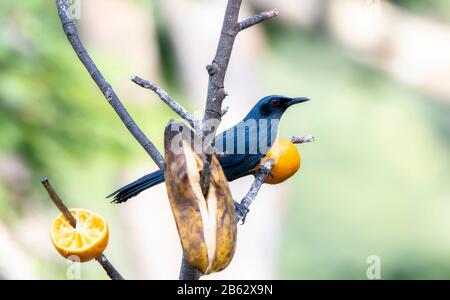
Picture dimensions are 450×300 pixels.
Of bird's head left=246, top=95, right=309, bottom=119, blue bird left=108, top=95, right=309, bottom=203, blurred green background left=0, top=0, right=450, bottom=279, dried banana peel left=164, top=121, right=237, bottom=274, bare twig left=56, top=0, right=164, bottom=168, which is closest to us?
dried banana peel left=164, top=121, right=237, bottom=274

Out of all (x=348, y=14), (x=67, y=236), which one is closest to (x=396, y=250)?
(x=348, y=14)

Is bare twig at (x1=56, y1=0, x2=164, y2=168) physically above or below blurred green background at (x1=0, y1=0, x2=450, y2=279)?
above

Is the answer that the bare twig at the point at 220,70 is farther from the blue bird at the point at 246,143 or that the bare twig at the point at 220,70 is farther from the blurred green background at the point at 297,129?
the blue bird at the point at 246,143

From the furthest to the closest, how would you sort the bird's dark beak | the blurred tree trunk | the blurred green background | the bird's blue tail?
1. the blurred tree trunk
2. the blurred green background
3. the bird's dark beak
4. the bird's blue tail

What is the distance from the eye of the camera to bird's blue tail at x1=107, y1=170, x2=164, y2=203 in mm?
2318

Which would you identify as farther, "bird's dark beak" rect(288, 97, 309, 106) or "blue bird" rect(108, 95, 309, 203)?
"bird's dark beak" rect(288, 97, 309, 106)

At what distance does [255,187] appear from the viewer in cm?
189

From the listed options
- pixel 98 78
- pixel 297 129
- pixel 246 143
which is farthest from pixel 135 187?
pixel 297 129

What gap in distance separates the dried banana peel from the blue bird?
934 mm

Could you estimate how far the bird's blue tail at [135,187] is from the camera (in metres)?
2.32

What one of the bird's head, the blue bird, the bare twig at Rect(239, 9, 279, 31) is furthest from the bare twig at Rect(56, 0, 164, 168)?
the bird's head

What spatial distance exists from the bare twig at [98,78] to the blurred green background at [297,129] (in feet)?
2.53

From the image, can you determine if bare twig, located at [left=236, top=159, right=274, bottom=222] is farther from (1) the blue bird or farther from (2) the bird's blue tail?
(1) the blue bird

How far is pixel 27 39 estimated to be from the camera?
4199 millimetres
